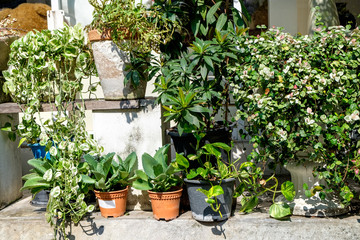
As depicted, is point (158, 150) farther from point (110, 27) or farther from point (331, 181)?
point (331, 181)

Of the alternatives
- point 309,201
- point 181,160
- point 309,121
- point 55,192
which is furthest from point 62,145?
point 309,201

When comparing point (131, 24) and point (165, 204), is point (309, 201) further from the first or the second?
point (131, 24)

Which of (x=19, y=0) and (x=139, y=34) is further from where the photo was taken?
(x=19, y=0)

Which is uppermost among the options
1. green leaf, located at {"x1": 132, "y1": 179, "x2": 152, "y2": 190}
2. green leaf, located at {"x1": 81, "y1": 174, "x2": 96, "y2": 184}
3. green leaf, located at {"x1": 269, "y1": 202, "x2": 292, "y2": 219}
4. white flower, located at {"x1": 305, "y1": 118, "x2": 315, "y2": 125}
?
white flower, located at {"x1": 305, "y1": 118, "x2": 315, "y2": 125}

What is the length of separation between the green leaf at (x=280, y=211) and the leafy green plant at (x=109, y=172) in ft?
3.64

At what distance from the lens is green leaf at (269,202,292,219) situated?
2.95 m

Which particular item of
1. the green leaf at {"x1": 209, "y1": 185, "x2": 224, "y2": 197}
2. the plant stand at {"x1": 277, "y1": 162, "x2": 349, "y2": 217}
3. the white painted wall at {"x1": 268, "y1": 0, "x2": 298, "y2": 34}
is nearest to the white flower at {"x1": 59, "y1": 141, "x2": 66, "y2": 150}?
the green leaf at {"x1": 209, "y1": 185, "x2": 224, "y2": 197}

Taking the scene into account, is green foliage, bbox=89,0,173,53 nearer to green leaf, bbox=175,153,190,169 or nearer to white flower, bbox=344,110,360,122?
green leaf, bbox=175,153,190,169

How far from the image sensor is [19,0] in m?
6.30

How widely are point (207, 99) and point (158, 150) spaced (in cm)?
57

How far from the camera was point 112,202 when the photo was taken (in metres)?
3.14

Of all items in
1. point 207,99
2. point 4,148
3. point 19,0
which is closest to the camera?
point 207,99

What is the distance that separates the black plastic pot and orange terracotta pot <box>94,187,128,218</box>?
526mm

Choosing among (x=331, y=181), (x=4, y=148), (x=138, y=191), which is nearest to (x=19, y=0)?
(x=4, y=148)
